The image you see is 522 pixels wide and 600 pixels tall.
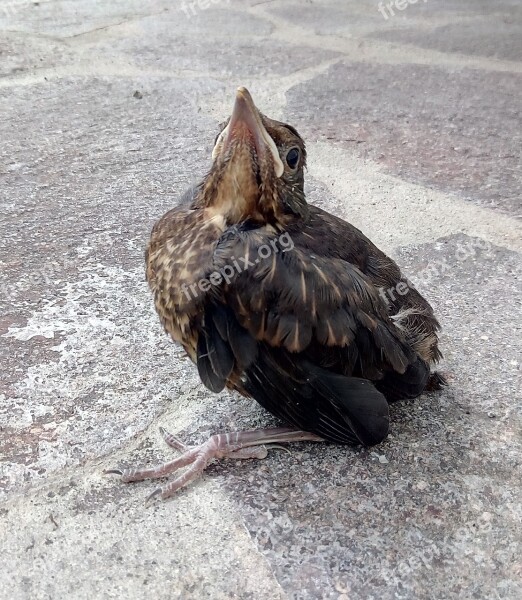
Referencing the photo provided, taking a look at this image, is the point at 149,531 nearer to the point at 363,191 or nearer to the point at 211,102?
the point at 363,191

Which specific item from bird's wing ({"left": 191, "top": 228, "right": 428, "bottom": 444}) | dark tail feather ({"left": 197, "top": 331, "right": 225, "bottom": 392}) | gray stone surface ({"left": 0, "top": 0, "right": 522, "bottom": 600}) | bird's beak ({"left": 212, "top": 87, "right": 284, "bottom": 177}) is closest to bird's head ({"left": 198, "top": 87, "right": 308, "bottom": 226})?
bird's beak ({"left": 212, "top": 87, "right": 284, "bottom": 177})

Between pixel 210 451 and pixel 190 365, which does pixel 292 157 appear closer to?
pixel 190 365

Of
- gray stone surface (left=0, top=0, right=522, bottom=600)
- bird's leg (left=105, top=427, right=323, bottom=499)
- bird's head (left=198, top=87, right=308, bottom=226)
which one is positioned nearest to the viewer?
gray stone surface (left=0, top=0, right=522, bottom=600)

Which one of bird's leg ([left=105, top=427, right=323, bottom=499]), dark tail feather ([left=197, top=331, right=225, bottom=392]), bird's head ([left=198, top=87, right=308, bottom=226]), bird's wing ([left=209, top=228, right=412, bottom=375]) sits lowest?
bird's leg ([left=105, top=427, right=323, bottom=499])

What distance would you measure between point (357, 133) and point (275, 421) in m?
1.66

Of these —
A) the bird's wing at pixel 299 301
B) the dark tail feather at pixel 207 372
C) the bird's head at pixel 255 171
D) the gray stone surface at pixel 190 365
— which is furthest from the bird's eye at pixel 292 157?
the gray stone surface at pixel 190 365

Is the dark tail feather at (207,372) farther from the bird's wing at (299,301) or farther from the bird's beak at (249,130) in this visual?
the bird's beak at (249,130)

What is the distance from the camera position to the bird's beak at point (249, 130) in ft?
5.17

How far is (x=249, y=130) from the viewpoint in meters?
1.61

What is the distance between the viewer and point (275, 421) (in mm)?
1734

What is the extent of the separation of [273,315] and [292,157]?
42 centimetres

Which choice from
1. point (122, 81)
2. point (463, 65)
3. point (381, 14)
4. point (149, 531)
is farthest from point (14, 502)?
point (381, 14)

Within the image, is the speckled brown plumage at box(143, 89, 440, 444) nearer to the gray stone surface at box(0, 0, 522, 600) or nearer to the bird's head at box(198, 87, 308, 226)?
the bird's head at box(198, 87, 308, 226)

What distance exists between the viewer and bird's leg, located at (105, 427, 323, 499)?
1496mm
